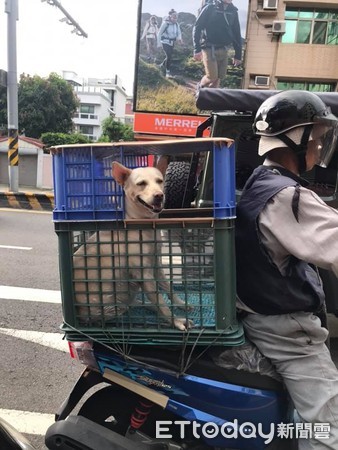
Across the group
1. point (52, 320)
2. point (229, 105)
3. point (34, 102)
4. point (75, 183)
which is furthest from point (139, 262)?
point (34, 102)

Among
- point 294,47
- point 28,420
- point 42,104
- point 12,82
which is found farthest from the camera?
point 42,104

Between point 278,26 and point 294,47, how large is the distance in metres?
1.20

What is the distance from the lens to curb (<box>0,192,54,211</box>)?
11852 millimetres

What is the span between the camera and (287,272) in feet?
5.34

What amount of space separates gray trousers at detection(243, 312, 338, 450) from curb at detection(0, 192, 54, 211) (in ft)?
35.2

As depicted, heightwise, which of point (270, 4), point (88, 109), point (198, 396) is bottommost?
point (198, 396)

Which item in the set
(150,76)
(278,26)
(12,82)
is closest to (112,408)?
(12,82)

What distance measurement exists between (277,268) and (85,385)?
103 cm

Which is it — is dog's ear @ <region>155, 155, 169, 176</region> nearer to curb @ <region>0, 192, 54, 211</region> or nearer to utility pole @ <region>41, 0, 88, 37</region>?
curb @ <region>0, 192, 54, 211</region>

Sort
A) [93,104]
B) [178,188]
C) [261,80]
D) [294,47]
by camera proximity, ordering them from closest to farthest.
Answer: [178,188]
[261,80]
[294,47]
[93,104]

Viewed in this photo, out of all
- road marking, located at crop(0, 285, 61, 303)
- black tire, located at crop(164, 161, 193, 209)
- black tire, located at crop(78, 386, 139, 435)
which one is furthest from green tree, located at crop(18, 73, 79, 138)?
black tire, located at crop(78, 386, 139, 435)

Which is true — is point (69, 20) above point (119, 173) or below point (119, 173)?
above

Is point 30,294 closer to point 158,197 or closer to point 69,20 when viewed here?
point 158,197

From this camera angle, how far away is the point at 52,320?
4.39 meters
